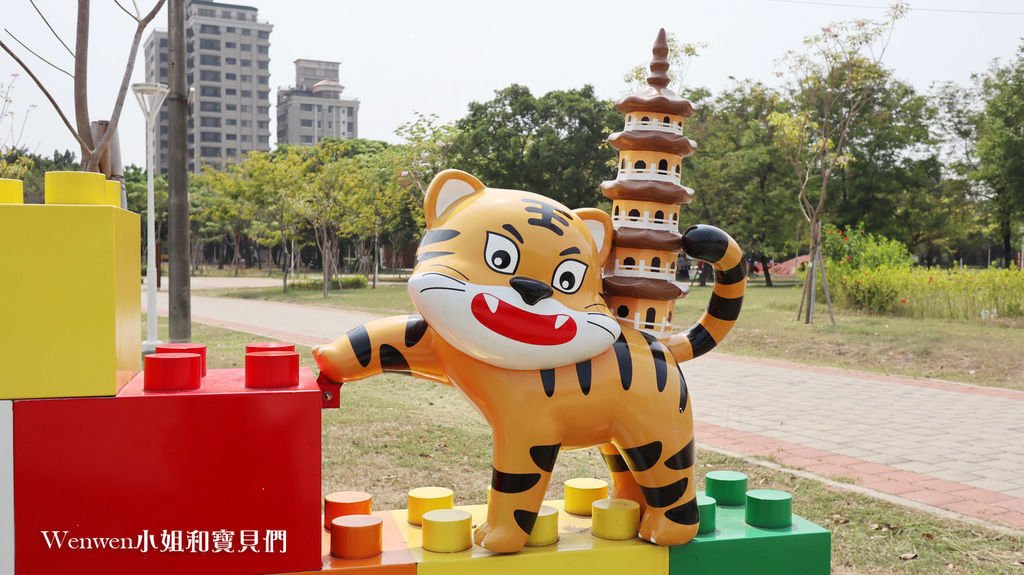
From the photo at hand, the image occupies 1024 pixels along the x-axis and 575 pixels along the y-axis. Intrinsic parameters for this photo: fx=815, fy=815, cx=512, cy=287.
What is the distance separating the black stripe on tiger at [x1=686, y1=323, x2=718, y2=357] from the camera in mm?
2678

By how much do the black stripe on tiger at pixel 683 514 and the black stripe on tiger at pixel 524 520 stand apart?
42cm

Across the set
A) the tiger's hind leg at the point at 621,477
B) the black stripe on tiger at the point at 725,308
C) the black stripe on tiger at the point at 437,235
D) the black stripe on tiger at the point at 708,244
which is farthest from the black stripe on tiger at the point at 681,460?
the black stripe on tiger at the point at 437,235

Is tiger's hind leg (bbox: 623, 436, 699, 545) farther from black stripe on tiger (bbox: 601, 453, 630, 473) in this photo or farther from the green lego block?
black stripe on tiger (bbox: 601, 453, 630, 473)

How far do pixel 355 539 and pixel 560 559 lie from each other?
598 mm

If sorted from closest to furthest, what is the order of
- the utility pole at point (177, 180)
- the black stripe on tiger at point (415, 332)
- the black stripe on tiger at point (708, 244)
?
the black stripe on tiger at point (415, 332) → the black stripe on tiger at point (708, 244) → the utility pole at point (177, 180)

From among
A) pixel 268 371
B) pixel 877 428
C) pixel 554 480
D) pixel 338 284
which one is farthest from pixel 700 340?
pixel 338 284

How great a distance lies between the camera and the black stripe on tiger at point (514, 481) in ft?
7.68

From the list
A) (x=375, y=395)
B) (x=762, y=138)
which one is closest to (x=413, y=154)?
(x=762, y=138)

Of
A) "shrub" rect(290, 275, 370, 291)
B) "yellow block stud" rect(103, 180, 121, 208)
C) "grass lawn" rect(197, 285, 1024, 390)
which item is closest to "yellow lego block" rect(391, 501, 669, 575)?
"yellow block stud" rect(103, 180, 121, 208)

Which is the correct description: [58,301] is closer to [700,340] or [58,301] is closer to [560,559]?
[560,559]

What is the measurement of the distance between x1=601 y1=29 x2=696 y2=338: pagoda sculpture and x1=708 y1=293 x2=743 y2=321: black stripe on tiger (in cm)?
13

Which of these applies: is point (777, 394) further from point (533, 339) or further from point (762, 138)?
point (762, 138)

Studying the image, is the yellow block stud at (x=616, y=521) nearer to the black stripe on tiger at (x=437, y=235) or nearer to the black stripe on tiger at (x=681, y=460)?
the black stripe on tiger at (x=681, y=460)

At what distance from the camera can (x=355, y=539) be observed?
233cm
